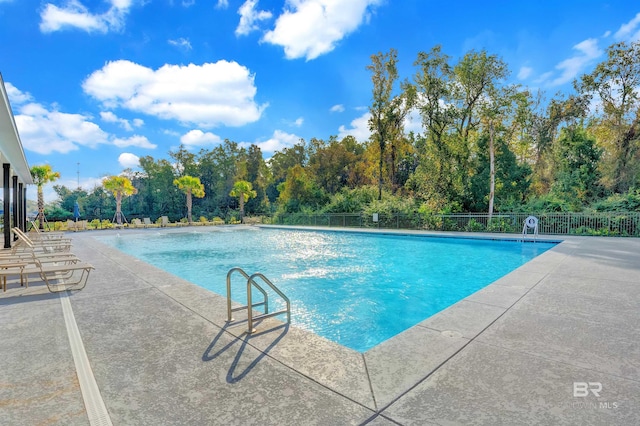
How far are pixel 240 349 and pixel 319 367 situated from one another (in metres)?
0.76

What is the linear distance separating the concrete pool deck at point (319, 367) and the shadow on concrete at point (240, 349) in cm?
2

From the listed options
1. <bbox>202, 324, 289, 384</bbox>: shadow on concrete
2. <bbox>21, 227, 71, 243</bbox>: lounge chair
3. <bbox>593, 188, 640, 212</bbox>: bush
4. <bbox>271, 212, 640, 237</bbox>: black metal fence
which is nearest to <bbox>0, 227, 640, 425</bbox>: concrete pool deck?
<bbox>202, 324, 289, 384</bbox>: shadow on concrete

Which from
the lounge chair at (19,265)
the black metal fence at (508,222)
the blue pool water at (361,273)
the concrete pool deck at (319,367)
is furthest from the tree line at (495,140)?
the lounge chair at (19,265)

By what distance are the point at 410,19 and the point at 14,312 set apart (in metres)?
15.9

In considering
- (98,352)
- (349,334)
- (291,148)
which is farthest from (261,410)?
(291,148)

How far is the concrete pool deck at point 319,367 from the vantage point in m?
1.91

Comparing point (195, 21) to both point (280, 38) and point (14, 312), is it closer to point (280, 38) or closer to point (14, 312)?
point (280, 38)

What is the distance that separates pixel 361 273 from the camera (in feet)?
26.8

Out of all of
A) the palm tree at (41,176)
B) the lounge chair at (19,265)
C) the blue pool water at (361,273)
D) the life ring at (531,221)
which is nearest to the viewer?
the lounge chair at (19,265)

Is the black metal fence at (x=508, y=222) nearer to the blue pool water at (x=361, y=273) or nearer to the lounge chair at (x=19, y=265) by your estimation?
the blue pool water at (x=361, y=273)

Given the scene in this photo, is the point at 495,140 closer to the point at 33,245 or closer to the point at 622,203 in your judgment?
the point at 622,203

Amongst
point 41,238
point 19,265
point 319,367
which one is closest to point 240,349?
point 319,367

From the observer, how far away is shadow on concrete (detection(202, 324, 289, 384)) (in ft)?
7.79

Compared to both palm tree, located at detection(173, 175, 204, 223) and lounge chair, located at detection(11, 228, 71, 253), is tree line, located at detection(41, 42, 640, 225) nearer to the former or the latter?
palm tree, located at detection(173, 175, 204, 223)
